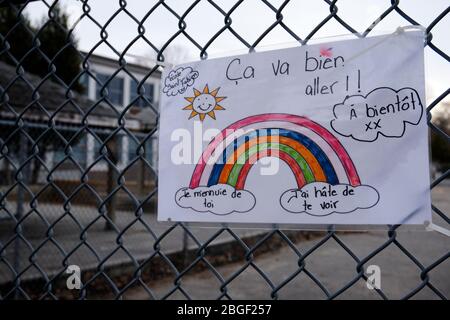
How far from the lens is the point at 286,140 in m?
1.19

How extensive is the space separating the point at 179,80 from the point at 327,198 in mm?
605

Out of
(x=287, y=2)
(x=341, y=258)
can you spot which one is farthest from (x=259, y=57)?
(x=341, y=258)

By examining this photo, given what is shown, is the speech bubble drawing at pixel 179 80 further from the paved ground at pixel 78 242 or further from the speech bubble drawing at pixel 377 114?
the paved ground at pixel 78 242

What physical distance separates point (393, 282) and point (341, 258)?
1.44 meters

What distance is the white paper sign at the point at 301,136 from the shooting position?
42.4 inches

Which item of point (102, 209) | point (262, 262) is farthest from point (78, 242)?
point (102, 209)

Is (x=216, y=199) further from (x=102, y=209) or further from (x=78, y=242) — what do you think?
(x=78, y=242)

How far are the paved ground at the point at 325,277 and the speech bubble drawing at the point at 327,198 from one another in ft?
12.0

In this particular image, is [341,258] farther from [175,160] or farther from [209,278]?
[175,160]

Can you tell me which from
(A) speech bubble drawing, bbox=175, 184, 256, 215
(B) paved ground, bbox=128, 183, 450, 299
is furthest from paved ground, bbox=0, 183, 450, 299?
(A) speech bubble drawing, bbox=175, 184, 256, 215

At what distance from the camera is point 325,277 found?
562 cm

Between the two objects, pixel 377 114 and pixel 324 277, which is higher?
pixel 377 114

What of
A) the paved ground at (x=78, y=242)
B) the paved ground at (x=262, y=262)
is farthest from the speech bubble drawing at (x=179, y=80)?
the paved ground at (x=78, y=242)

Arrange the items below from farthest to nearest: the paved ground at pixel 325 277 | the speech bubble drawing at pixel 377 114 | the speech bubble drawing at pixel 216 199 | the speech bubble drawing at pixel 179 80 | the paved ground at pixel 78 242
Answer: the paved ground at pixel 78 242
the paved ground at pixel 325 277
the speech bubble drawing at pixel 179 80
the speech bubble drawing at pixel 216 199
the speech bubble drawing at pixel 377 114
